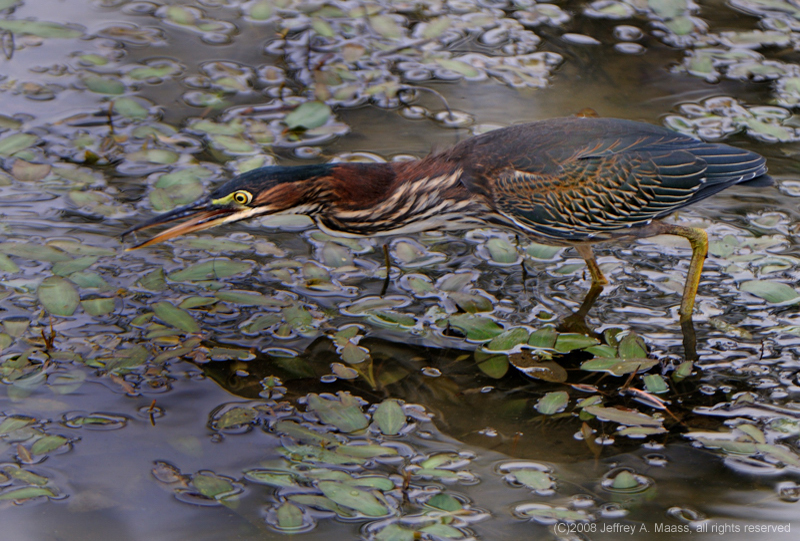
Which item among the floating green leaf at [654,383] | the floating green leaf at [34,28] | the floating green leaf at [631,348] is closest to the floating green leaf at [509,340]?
the floating green leaf at [631,348]

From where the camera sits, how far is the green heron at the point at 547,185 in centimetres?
459

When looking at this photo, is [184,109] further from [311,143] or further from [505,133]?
[505,133]

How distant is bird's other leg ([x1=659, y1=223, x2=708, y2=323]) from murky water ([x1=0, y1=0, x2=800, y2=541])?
0.20m

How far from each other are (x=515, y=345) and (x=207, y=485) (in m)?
1.73

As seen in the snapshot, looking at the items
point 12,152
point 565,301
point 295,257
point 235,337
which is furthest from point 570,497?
point 12,152

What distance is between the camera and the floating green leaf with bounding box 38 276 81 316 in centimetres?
407

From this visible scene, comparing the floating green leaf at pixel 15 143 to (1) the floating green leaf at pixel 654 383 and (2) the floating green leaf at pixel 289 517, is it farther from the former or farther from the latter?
(1) the floating green leaf at pixel 654 383

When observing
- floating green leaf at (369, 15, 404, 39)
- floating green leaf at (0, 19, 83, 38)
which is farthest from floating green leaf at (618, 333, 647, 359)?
floating green leaf at (0, 19, 83, 38)

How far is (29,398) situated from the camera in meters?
4.02

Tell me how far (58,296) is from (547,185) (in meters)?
2.63

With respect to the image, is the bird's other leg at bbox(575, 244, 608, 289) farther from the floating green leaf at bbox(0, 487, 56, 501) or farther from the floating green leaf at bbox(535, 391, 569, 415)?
the floating green leaf at bbox(0, 487, 56, 501)

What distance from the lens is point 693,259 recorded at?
4844mm

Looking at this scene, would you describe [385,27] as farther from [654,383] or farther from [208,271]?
[654,383]

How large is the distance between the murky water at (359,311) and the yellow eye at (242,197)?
1.36 ft
